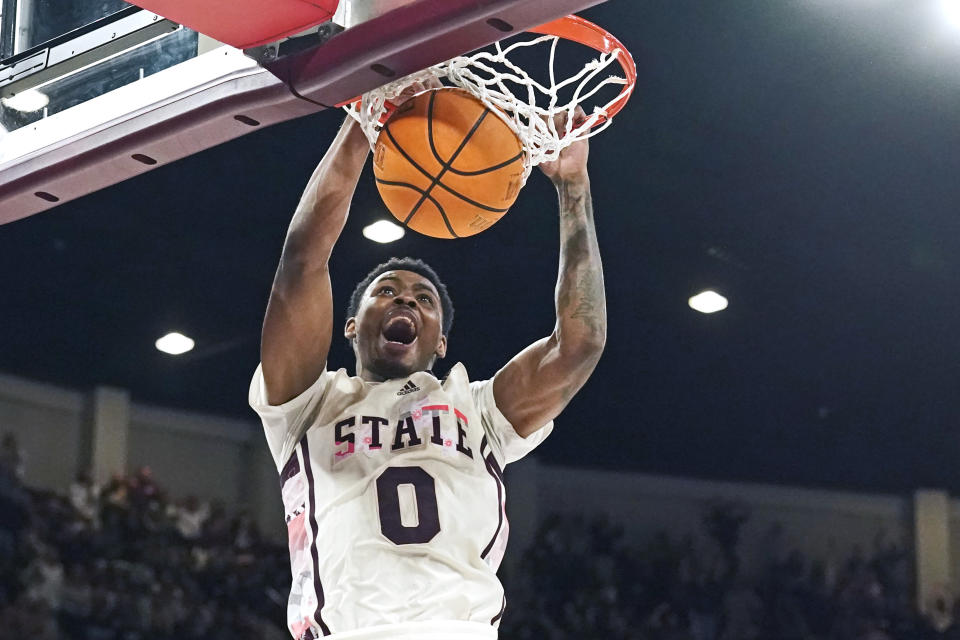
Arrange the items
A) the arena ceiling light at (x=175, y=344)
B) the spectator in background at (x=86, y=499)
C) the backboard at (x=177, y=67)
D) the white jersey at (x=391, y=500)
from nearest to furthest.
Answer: the backboard at (x=177, y=67)
the white jersey at (x=391, y=500)
the spectator in background at (x=86, y=499)
the arena ceiling light at (x=175, y=344)

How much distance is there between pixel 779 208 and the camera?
6473mm

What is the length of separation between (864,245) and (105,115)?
15.7 feet

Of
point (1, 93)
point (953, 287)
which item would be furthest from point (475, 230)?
point (953, 287)

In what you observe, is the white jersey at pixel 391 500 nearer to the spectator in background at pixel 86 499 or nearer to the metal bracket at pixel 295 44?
the metal bracket at pixel 295 44

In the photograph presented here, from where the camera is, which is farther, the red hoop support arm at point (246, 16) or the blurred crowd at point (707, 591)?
the blurred crowd at point (707, 591)

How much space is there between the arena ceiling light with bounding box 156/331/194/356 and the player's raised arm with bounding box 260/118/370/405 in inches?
181

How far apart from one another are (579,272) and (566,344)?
0.61 ft

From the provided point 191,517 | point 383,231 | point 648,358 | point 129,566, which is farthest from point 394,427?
point 648,358

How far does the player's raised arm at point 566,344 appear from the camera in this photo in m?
3.19

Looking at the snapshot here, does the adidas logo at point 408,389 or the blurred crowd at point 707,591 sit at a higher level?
the blurred crowd at point 707,591

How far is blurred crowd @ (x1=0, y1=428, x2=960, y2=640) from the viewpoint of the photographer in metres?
6.78

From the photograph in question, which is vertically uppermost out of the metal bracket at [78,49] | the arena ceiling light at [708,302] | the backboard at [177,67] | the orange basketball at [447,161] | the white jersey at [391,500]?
the arena ceiling light at [708,302]

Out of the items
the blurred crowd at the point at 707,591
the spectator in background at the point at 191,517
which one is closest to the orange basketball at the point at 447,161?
the spectator in background at the point at 191,517

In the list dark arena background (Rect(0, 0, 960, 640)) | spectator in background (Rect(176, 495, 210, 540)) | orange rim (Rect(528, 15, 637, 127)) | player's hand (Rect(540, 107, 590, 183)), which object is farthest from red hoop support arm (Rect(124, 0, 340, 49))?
spectator in background (Rect(176, 495, 210, 540))
